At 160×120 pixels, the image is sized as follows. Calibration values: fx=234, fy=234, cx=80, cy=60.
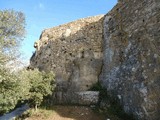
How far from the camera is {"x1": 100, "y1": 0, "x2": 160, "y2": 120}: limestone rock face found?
35.9 ft

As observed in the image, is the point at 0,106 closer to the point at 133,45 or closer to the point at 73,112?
the point at 73,112

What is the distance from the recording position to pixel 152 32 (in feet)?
37.8

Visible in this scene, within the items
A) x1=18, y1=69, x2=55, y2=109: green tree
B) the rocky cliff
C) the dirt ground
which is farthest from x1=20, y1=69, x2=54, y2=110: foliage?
the rocky cliff

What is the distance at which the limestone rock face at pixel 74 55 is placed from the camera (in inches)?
681

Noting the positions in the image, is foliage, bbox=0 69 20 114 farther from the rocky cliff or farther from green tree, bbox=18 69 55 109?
the rocky cliff

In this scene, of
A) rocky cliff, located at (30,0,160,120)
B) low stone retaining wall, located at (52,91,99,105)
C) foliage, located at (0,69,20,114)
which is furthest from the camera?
low stone retaining wall, located at (52,91,99,105)

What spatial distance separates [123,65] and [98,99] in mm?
2961

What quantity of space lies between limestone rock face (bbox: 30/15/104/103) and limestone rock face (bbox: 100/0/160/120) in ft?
3.92

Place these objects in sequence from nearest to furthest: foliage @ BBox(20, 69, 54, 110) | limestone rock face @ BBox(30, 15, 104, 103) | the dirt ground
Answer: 1. the dirt ground
2. foliage @ BBox(20, 69, 54, 110)
3. limestone rock face @ BBox(30, 15, 104, 103)

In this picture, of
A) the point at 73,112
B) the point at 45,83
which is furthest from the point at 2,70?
the point at 73,112

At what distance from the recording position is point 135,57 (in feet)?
41.3

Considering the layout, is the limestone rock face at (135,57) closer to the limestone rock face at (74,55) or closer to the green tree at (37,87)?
the limestone rock face at (74,55)

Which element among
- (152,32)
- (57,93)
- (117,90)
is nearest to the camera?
(152,32)

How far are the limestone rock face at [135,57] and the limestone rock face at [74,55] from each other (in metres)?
1.19
